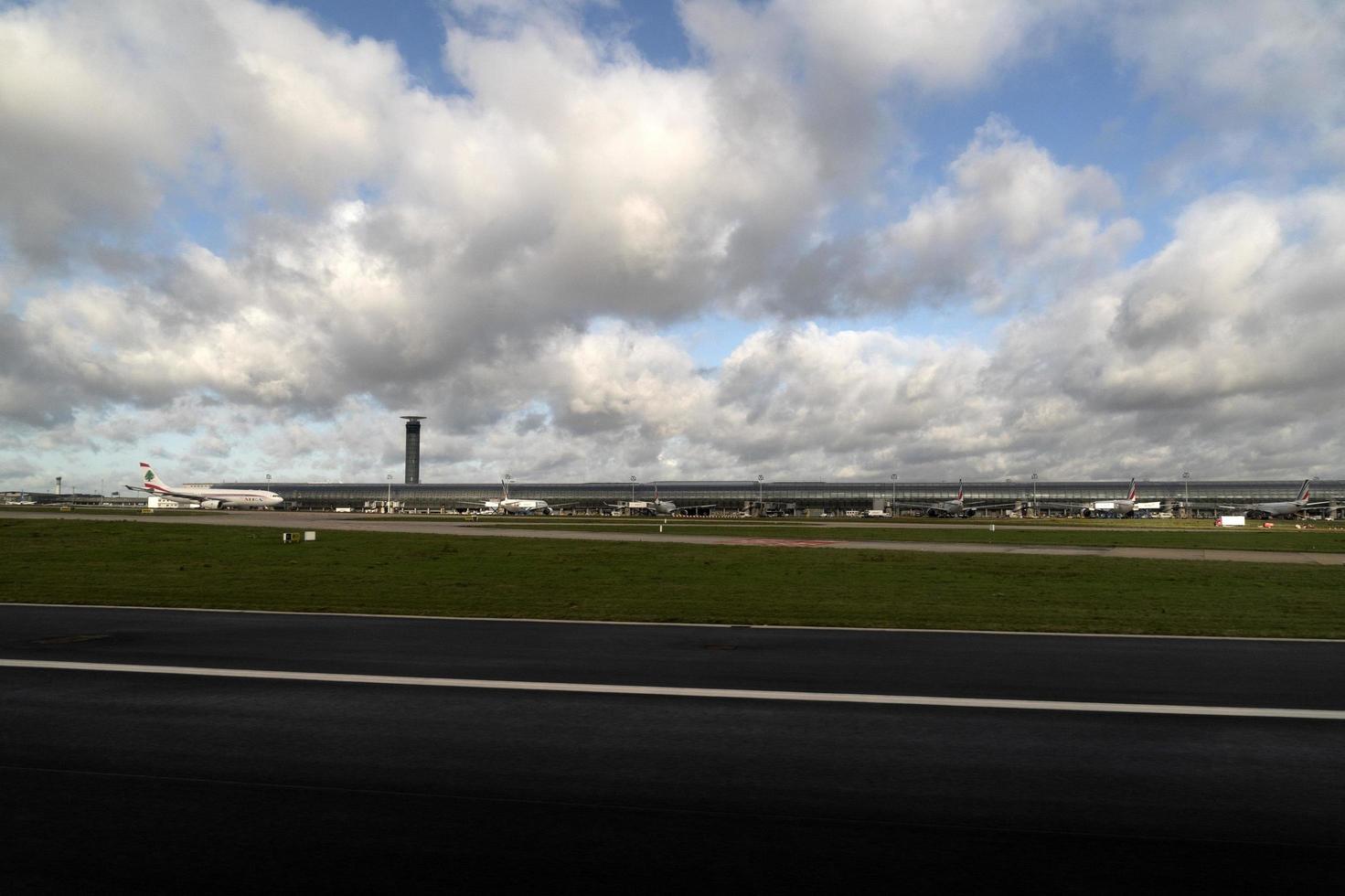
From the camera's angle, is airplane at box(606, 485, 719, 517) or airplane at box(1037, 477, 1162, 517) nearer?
airplane at box(1037, 477, 1162, 517)

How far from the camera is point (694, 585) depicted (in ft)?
84.4

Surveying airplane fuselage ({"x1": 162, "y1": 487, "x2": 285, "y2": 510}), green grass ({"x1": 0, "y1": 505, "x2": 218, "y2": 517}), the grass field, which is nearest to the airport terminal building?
airplane fuselage ({"x1": 162, "y1": 487, "x2": 285, "y2": 510})

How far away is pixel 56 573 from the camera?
2742 centimetres

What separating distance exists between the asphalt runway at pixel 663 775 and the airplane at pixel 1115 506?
159m

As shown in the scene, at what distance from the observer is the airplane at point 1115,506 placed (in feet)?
506

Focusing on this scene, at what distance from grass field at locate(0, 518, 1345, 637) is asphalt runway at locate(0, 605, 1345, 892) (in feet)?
20.3

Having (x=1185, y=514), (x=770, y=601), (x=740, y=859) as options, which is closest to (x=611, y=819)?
(x=740, y=859)

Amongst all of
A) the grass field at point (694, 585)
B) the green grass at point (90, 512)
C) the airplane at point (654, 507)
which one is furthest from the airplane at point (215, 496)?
the grass field at point (694, 585)

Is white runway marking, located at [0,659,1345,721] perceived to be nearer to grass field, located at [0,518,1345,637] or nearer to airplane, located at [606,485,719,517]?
grass field, located at [0,518,1345,637]

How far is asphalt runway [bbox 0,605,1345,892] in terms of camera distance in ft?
17.2

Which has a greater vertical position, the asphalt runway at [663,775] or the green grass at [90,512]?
the green grass at [90,512]

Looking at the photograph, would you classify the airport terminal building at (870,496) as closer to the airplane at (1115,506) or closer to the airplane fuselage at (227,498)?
the airplane at (1115,506)

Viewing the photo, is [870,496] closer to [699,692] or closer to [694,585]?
[694,585]

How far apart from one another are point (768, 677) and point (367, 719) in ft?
15.8
